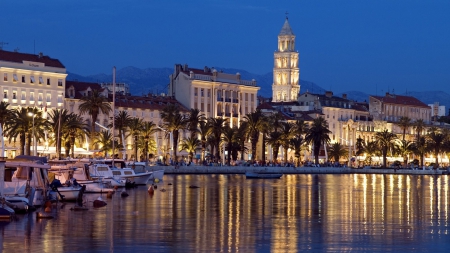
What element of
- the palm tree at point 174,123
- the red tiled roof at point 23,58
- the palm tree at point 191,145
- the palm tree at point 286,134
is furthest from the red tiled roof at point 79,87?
the palm tree at point 286,134

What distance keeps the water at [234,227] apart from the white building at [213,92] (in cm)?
10920

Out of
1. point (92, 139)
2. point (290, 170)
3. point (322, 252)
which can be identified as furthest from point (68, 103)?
point (322, 252)

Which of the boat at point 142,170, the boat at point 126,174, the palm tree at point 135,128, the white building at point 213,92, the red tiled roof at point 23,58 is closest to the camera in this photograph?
the boat at point 126,174

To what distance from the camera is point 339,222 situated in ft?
151

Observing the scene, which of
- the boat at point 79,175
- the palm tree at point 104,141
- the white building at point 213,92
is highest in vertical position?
A: the white building at point 213,92

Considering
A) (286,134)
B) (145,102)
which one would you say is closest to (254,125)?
(286,134)

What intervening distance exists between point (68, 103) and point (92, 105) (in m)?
23.7

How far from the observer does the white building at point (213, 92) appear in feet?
564

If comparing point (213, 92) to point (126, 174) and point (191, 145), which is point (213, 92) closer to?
point (191, 145)

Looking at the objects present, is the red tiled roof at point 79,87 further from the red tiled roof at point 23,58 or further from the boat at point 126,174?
the boat at point 126,174

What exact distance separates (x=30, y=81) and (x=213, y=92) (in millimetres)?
43255

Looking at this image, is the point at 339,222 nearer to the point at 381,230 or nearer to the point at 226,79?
Answer: the point at 381,230

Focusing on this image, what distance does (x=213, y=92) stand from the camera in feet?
577

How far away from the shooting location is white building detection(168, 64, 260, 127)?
17200 cm
